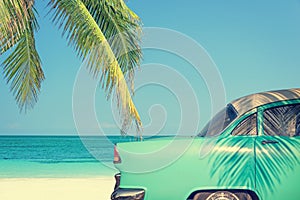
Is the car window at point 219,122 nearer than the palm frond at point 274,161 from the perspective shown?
No

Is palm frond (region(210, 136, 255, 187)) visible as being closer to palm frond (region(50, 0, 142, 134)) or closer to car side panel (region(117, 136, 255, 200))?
car side panel (region(117, 136, 255, 200))

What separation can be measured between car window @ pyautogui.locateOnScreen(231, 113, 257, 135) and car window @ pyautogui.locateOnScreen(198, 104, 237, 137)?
144mm

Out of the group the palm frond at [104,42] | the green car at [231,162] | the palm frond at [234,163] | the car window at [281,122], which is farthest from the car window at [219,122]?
the palm frond at [104,42]

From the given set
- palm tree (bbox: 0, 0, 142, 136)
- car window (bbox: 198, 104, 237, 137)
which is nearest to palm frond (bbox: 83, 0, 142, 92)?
palm tree (bbox: 0, 0, 142, 136)

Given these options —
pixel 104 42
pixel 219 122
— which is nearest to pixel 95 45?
pixel 104 42

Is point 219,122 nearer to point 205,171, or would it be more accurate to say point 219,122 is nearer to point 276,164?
point 205,171

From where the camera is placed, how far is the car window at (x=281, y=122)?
532cm

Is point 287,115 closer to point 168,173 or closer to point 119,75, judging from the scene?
point 168,173

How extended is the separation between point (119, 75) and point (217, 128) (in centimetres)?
431

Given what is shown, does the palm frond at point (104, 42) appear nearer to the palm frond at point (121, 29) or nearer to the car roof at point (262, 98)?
the palm frond at point (121, 29)

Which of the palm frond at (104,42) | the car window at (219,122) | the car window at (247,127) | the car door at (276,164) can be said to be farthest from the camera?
the palm frond at (104,42)

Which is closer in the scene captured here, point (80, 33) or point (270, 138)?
point (270, 138)

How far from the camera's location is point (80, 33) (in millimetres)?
9781

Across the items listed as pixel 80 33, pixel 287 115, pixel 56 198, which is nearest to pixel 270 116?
pixel 287 115
